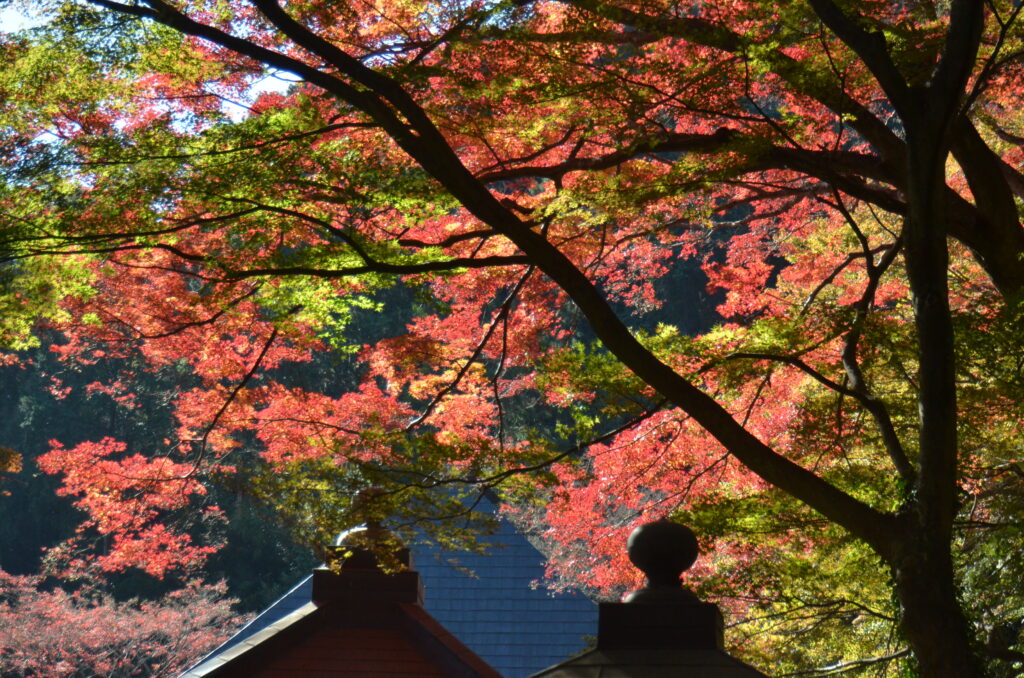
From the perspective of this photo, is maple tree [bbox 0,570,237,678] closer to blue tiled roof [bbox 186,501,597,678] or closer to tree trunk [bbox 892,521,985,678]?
blue tiled roof [bbox 186,501,597,678]

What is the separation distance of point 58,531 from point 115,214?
955 inches

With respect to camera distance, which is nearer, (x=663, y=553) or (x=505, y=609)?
(x=663, y=553)

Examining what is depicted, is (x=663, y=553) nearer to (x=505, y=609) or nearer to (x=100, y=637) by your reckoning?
(x=505, y=609)

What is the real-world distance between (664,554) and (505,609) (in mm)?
12315

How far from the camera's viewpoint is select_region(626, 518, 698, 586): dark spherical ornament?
2.88 m

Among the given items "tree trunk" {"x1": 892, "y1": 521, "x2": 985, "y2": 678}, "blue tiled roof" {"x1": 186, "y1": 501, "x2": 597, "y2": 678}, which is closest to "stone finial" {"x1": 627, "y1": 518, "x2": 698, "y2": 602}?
"tree trunk" {"x1": 892, "y1": 521, "x2": 985, "y2": 678}

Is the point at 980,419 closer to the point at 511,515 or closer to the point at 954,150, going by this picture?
the point at 954,150

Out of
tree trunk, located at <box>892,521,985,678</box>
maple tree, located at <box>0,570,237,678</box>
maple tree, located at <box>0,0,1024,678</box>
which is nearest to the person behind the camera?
tree trunk, located at <box>892,521,985,678</box>

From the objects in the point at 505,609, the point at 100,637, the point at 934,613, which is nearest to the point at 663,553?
the point at 934,613

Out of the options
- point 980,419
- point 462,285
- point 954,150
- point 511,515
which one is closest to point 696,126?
point 462,285

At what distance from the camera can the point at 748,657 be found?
839 cm

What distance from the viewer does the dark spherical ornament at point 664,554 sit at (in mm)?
2875

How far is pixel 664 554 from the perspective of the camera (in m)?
2.88

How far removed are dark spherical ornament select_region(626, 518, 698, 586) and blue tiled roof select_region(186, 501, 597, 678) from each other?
10.9m
